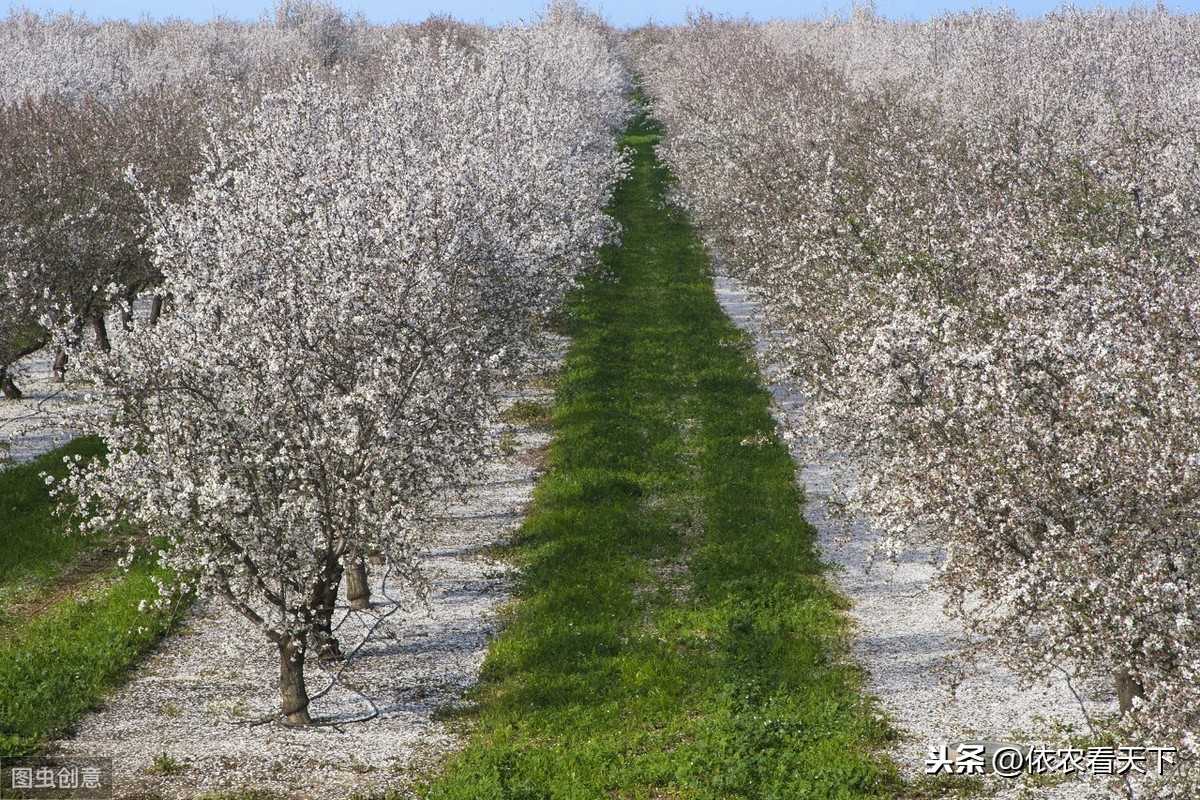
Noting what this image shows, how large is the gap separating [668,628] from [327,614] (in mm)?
5477

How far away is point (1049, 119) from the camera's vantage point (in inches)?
1216

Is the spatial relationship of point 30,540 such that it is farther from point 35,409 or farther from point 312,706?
point 35,409

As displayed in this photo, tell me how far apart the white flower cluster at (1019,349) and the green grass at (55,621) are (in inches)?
445

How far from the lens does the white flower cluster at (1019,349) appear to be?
11.1 m

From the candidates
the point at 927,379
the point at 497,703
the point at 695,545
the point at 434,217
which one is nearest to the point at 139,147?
the point at 434,217

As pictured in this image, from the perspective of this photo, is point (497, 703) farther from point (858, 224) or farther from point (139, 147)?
point (139, 147)

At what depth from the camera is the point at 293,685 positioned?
50.3 feet

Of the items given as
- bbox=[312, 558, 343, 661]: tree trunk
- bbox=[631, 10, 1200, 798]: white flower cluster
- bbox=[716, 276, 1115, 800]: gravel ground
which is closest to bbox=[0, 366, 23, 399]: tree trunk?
bbox=[312, 558, 343, 661]: tree trunk

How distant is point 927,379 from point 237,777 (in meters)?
9.99

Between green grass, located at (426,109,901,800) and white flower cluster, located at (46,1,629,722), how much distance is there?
114 inches

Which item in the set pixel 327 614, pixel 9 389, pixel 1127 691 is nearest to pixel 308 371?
pixel 327 614

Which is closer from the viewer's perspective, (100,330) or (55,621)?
(55,621)

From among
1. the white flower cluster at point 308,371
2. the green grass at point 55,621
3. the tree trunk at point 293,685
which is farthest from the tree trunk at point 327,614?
the green grass at point 55,621

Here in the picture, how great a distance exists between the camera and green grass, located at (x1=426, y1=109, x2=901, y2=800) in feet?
45.7
